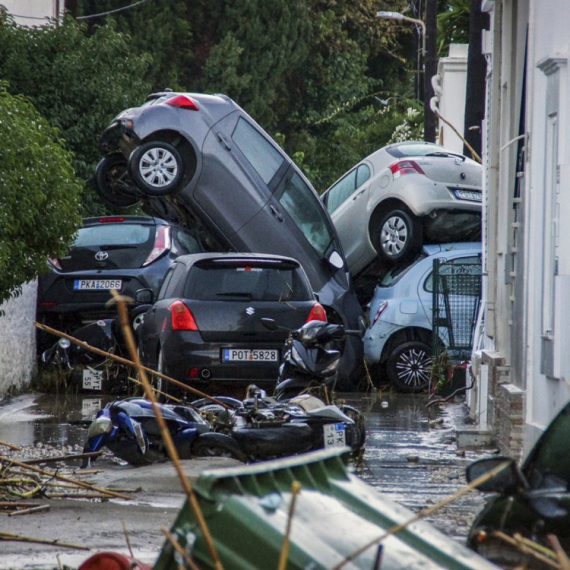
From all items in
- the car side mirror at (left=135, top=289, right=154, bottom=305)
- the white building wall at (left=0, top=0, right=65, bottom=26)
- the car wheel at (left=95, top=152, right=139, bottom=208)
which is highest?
the white building wall at (left=0, top=0, right=65, bottom=26)

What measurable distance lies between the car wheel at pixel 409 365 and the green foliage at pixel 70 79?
297 inches

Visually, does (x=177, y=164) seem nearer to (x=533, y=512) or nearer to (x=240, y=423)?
(x=240, y=423)

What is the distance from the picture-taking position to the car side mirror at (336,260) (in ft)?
52.2

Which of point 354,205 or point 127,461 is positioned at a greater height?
point 354,205

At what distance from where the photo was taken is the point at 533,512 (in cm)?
428

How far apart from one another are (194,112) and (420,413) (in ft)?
15.3

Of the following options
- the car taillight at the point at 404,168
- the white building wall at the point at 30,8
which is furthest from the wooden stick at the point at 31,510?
the white building wall at the point at 30,8

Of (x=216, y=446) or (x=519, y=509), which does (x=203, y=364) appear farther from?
(x=519, y=509)

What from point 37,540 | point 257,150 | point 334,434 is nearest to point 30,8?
point 257,150

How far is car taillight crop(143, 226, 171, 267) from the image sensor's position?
15.3 meters

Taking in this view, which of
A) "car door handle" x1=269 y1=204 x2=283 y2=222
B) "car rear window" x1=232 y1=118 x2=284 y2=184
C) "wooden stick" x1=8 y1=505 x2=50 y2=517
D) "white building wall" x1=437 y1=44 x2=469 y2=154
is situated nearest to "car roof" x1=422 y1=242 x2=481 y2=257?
"car door handle" x1=269 y1=204 x2=283 y2=222

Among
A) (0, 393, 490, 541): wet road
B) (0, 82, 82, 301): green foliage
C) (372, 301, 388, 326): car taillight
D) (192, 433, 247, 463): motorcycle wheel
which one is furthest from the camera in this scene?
(372, 301, 388, 326): car taillight

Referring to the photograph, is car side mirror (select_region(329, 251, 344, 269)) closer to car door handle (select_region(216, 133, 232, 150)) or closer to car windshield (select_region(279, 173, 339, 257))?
car windshield (select_region(279, 173, 339, 257))

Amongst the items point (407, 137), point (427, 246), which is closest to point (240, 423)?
point (427, 246)
